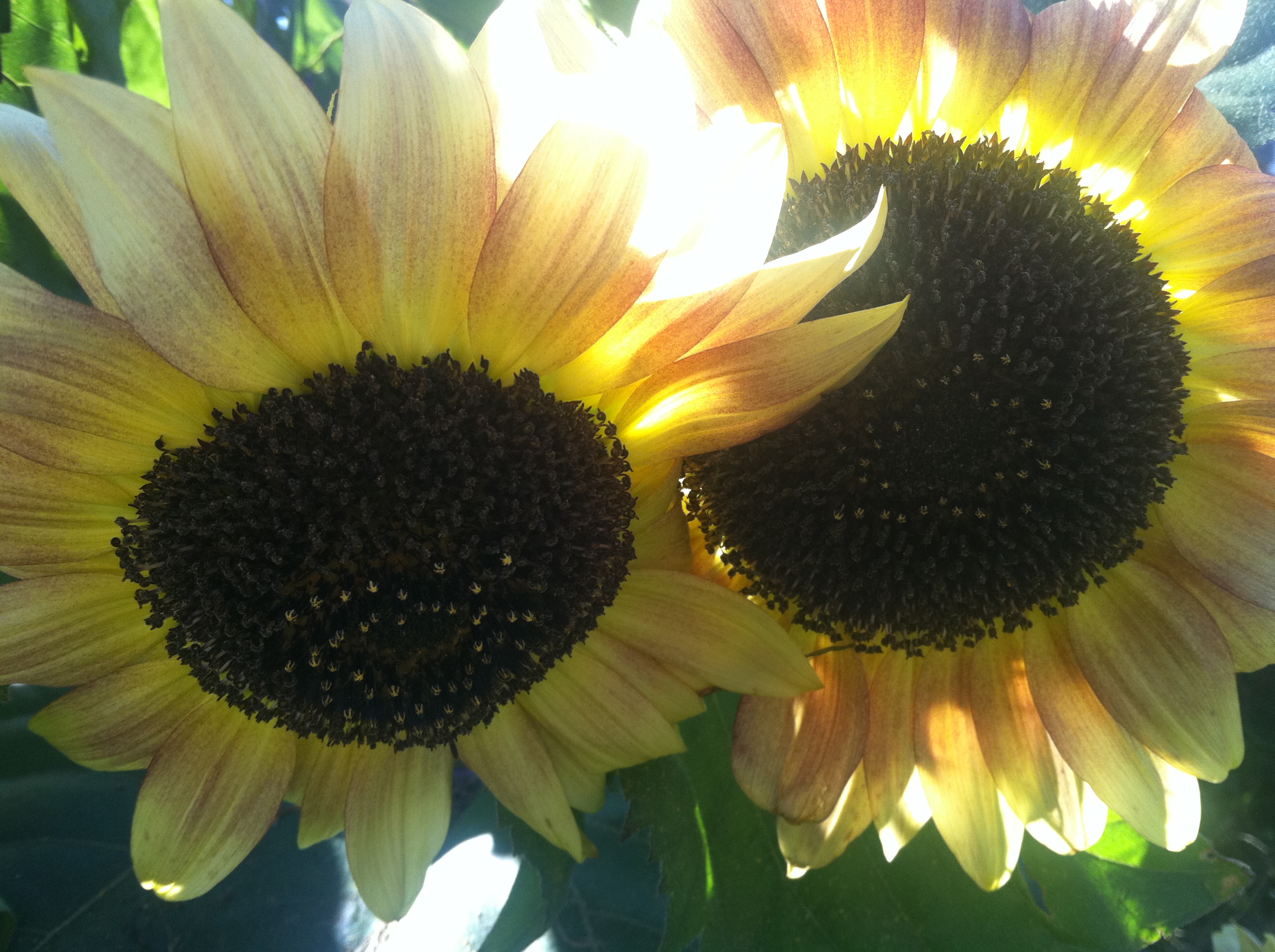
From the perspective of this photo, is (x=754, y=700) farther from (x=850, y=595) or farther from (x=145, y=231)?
(x=145, y=231)

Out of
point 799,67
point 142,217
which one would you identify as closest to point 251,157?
Answer: point 142,217

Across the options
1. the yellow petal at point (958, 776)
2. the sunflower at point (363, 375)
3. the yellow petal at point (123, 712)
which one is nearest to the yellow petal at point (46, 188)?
the sunflower at point (363, 375)

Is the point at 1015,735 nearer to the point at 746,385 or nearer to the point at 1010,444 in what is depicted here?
the point at 1010,444

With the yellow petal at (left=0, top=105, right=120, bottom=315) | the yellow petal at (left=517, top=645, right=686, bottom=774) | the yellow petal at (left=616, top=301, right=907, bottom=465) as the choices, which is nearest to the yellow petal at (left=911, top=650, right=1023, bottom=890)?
the yellow petal at (left=517, top=645, right=686, bottom=774)

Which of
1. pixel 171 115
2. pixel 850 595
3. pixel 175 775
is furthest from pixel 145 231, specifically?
pixel 850 595

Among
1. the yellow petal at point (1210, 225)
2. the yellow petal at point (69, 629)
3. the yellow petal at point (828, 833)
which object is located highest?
Answer: the yellow petal at point (1210, 225)

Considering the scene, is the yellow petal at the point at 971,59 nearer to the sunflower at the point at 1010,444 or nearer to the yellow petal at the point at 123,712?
the sunflower at the point at 1010,444
